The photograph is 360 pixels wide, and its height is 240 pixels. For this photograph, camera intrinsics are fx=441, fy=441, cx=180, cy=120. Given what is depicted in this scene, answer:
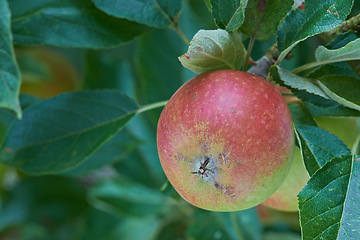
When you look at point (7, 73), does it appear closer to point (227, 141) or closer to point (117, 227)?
point (227, 141)

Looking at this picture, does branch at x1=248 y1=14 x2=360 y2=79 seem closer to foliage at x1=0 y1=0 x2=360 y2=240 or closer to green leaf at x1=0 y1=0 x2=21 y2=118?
foliage at x1=0 y1=0 x2=360 y2=240

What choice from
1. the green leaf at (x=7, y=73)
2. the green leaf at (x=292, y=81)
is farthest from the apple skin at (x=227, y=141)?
the green leaf at (x=7, y=73)

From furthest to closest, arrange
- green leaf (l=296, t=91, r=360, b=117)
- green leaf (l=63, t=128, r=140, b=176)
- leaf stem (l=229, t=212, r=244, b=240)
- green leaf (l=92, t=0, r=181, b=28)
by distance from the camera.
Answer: green leaf (l=63, t=128, r=140, b=176)
leaf stem (l=229, t=212, r=244, b=240)
green leaf (l=92, t=0, r=181, b=28)
green leaf (l=296, t=91, r=360, b=117)

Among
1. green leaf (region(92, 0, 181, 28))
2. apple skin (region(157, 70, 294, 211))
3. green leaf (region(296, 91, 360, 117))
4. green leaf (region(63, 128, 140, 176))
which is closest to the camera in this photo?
apple skin (region(157, 70, 294, 211))

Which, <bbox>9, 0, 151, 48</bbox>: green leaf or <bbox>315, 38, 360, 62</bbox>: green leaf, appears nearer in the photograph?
<bbox>315, 38, 360, 62</bbox>: green leaf


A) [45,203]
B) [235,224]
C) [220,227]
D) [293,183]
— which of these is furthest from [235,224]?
[45,203]

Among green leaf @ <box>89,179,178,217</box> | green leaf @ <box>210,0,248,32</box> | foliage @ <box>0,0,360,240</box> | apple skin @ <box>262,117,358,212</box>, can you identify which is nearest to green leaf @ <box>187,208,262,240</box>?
foliage @ <box>0,0,360,240</box>
